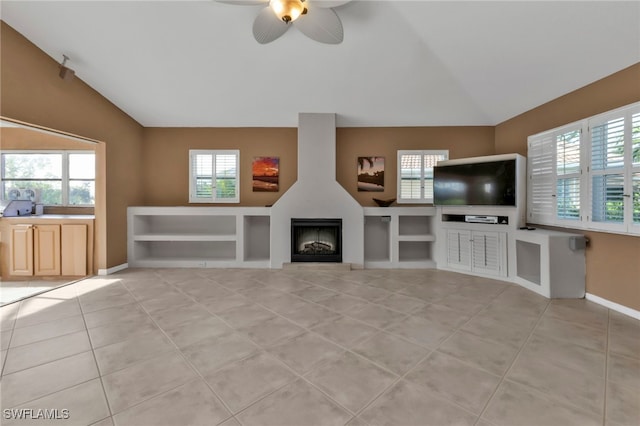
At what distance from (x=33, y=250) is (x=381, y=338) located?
5.51 metres

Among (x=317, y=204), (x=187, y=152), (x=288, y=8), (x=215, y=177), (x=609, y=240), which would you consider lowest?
(x=609, y=240)

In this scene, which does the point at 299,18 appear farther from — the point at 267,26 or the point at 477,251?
the point at 477,251

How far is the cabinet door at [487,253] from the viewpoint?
3.93 m

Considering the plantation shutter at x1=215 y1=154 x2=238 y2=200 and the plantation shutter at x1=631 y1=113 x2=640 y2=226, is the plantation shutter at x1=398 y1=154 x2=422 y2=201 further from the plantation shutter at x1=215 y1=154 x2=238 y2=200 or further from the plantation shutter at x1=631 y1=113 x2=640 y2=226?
the plantation shutter at x1=215 y1=154 x2=238 y2=200

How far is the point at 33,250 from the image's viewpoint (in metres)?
4.09

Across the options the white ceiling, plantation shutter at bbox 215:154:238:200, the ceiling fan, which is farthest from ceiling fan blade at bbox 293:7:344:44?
plantation shutter at bbox 215:154:238:200

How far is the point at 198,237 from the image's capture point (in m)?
4.65

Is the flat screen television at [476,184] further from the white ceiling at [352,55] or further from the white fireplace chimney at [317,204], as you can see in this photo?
the white fireplace chimney at [317,204]

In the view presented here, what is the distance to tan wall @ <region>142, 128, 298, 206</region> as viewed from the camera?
516 cm

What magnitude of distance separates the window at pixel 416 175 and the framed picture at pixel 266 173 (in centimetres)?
251

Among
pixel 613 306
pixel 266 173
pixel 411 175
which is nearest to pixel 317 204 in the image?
pixel 266 173

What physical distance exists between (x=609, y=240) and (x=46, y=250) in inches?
311

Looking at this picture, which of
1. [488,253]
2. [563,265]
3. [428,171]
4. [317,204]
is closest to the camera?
[563,265]

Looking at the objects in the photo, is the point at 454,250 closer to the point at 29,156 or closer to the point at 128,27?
the point at 128,27
